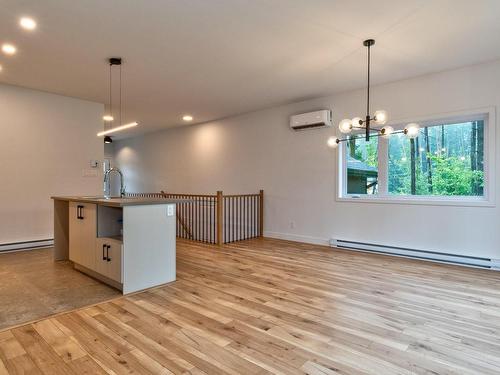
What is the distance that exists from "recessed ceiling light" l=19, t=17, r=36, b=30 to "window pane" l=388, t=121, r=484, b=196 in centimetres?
521

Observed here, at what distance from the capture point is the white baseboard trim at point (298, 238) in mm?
5793

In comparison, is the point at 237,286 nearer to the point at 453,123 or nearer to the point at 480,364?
the point at 480,364

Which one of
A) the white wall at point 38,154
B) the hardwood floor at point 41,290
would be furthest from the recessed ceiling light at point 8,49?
the hardwood floor at point 41,290

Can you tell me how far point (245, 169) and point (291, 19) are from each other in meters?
4.29

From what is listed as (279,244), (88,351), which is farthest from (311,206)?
(88,351)

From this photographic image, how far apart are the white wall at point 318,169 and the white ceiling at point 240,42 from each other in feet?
1.14

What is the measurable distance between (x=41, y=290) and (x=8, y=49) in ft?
9.77

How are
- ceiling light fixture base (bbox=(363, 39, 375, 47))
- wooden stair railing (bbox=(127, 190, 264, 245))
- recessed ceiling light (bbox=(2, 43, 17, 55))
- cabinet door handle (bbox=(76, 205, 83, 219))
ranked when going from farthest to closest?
wooden stair railing (bbox=(127, 190, 264, 245)) < cabinet door handle (bbox=(76, 205, 83, 219)) < recessed ceiling light (bbox=(2, 43, 17, 55)) < ceiling light fixture base (bbox=(363, 39, 375, 47))


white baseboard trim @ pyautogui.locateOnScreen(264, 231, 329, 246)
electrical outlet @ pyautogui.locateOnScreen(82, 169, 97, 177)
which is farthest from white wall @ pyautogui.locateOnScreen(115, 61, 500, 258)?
electrical outlet @ pyautogui.locateOnScreen(82, 169, 97, 177)

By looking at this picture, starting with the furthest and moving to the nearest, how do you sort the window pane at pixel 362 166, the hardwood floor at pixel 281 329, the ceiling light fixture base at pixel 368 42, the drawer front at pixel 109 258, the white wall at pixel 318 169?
the window pane at pixel 362 166, the white wall at pixel 318 169, the ceiling light fixture base at pixel 368 42, the drawer front at pixel 109 258, the hardwood floor at pixel 281 329

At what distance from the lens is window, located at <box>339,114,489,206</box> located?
4.42m

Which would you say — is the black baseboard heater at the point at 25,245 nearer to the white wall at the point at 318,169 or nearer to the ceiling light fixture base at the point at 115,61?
the ceiling light fixture base at the point at 115,61

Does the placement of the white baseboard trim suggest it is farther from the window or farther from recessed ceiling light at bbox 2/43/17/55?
recessed ceiling light at bbox 2/43/17/55

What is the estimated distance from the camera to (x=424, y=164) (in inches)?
192
